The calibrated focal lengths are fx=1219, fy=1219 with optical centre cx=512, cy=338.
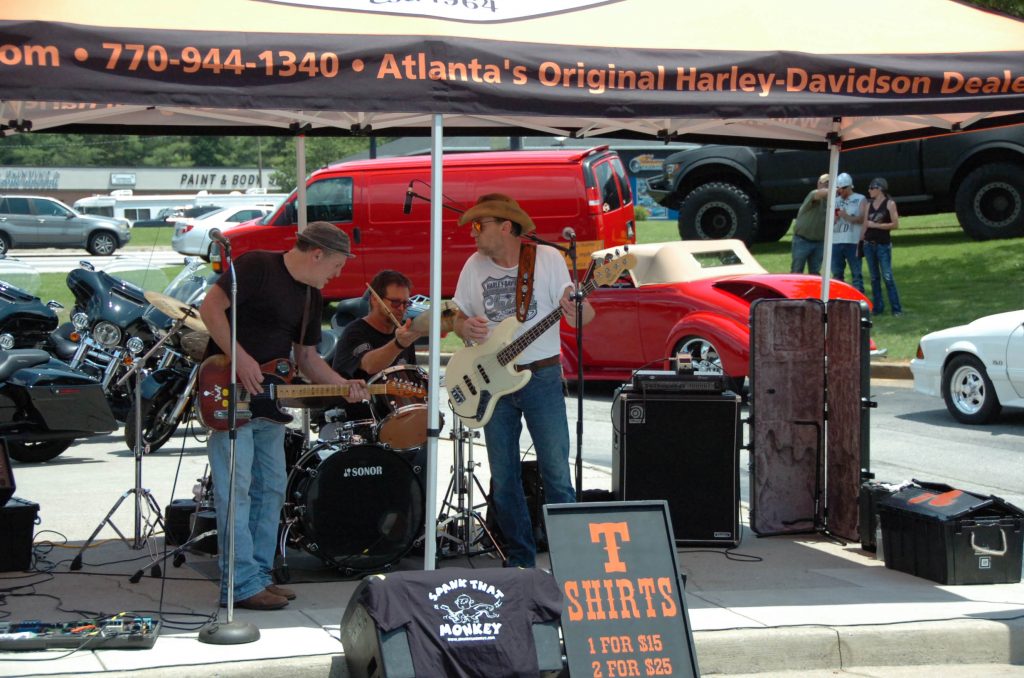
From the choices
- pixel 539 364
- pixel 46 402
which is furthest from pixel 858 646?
pixel 46 402

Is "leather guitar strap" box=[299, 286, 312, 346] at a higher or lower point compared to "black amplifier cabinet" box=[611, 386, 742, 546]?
higher

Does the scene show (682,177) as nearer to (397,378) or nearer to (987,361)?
(987,361)

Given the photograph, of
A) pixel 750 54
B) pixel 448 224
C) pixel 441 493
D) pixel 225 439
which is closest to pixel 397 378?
pixel 225 439

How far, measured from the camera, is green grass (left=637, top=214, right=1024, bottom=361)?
1623 centimetres

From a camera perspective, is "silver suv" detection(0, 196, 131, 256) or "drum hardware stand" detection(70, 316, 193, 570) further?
"silver suv" detection(0, 196, 131, 256)

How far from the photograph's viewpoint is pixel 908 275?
64.4ft

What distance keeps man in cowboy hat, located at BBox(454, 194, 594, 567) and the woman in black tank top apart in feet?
36.3

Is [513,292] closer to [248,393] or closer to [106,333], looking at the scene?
[248,393]

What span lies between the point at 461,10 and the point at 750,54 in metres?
1.43

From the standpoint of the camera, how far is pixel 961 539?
21.8ft

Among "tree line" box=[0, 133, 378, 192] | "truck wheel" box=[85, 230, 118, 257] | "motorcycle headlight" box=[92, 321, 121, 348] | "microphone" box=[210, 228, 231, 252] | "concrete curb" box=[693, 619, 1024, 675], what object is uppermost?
"tree line" box=[0, 133, 378, 192]

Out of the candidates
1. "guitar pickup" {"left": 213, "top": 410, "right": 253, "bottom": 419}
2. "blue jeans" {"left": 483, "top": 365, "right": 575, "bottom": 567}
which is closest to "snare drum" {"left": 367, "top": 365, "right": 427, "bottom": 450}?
"blue jeans" {"left": 483, "top": 365, "right": 575, "bottom": 567}

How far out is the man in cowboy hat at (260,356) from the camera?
5.88m

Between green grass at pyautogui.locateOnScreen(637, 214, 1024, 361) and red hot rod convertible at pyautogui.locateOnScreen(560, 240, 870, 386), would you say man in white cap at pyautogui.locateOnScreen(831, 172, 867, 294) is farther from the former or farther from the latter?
red hot rod convertible at pyautogui.locateOnScreen(560, 240, 870, 386)
